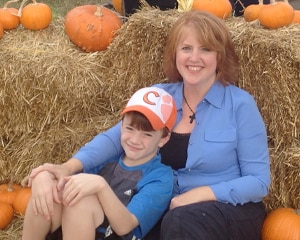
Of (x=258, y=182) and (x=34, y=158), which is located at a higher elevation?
(x=258, y=182)

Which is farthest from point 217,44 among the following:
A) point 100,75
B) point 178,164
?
point 100,75

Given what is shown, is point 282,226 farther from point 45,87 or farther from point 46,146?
point 45,87

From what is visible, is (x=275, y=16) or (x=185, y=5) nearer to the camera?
(x=275, y=16)

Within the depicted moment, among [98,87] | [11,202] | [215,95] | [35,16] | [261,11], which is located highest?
[261,11]

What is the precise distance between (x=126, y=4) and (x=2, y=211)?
1.67 meters

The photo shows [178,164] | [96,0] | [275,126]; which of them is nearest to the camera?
[178,164]

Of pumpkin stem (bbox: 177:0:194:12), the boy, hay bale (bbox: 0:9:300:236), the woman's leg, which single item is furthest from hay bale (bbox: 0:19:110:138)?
the woman's leg

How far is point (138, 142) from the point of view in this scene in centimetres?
266

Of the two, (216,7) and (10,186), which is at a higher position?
(216,7)

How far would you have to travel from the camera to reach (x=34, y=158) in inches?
147

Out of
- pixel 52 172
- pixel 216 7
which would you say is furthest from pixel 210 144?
pixel 216 7

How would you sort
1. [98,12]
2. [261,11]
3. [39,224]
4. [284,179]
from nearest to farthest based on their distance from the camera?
[39,224] → [284,179] → [261,11] → [98,12]

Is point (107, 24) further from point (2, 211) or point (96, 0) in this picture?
point (96, 0)

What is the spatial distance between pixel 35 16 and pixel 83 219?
2021mm
